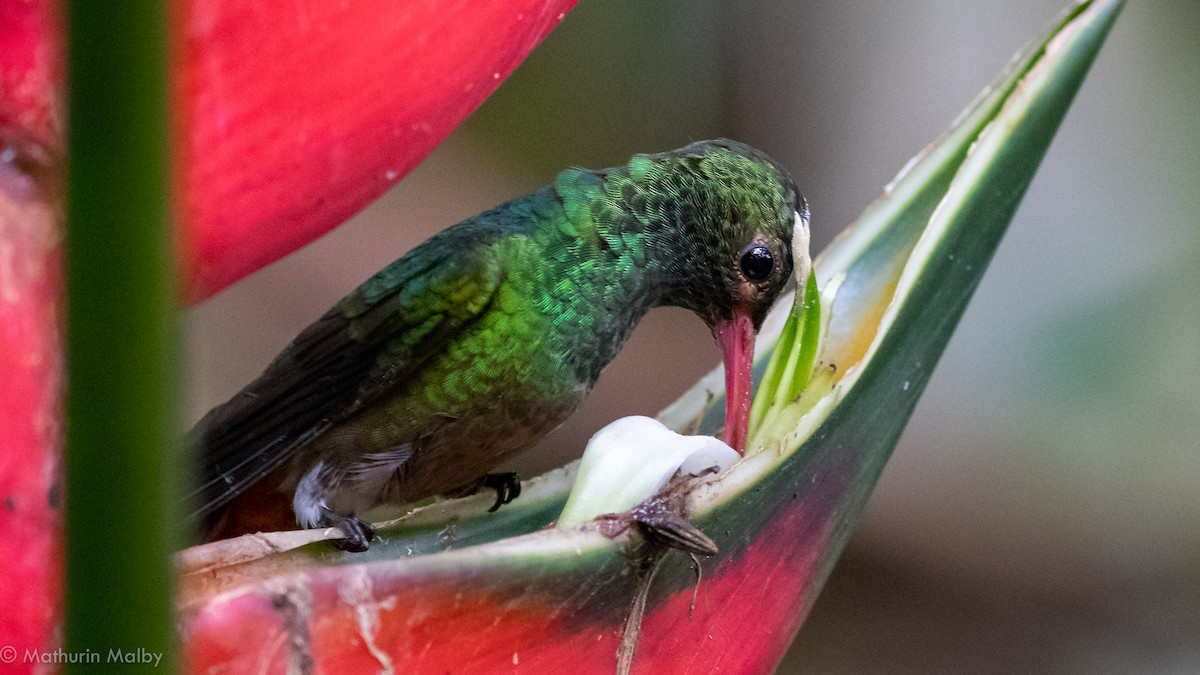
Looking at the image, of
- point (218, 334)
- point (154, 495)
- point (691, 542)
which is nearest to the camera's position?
point (154, 495)

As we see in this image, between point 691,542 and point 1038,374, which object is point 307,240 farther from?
point 1038,374

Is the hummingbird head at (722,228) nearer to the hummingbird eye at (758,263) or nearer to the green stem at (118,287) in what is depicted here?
the hummingbird eye at (758,263)

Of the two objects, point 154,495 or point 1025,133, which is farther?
point 1025,133

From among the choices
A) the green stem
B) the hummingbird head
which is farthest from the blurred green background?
the green stem

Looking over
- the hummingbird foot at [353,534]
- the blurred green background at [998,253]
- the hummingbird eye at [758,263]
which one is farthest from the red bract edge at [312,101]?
the blurred green background at [998,253]

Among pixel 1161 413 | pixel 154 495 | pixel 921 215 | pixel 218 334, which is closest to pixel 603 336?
pixel 921 215
